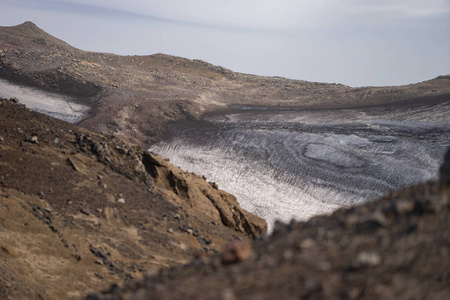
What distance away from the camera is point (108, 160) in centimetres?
2200

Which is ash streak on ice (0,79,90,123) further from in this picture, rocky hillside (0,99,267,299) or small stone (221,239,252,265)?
small stone (221,239,252,265)

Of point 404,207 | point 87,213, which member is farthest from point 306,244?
point 87,213

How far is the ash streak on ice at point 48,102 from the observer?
1876 inches

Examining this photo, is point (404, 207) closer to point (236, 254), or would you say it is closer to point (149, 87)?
point (236, 254)

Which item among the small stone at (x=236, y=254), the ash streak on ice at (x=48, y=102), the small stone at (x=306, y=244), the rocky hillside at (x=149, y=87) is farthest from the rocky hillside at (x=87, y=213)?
the ash streak on ice at (x=48, y=102)

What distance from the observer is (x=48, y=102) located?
49594 mm

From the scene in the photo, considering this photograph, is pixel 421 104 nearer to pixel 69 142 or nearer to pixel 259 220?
pixel 259 220

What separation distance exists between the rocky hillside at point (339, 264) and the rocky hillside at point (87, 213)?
785cm

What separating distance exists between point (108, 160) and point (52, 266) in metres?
7.05

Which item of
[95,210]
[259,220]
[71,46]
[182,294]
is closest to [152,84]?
[71,46]

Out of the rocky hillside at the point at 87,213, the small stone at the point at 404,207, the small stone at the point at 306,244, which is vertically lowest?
the rocky hillside at the point at 87,213

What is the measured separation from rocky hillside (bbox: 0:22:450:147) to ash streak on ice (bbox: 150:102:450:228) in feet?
14.2

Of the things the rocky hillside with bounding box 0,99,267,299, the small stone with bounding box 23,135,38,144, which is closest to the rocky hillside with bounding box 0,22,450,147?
the rocky hillside with bounding box 0,99,267,299

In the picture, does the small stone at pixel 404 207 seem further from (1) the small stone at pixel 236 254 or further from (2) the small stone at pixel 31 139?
(2) the small stone at pixel 31 139
